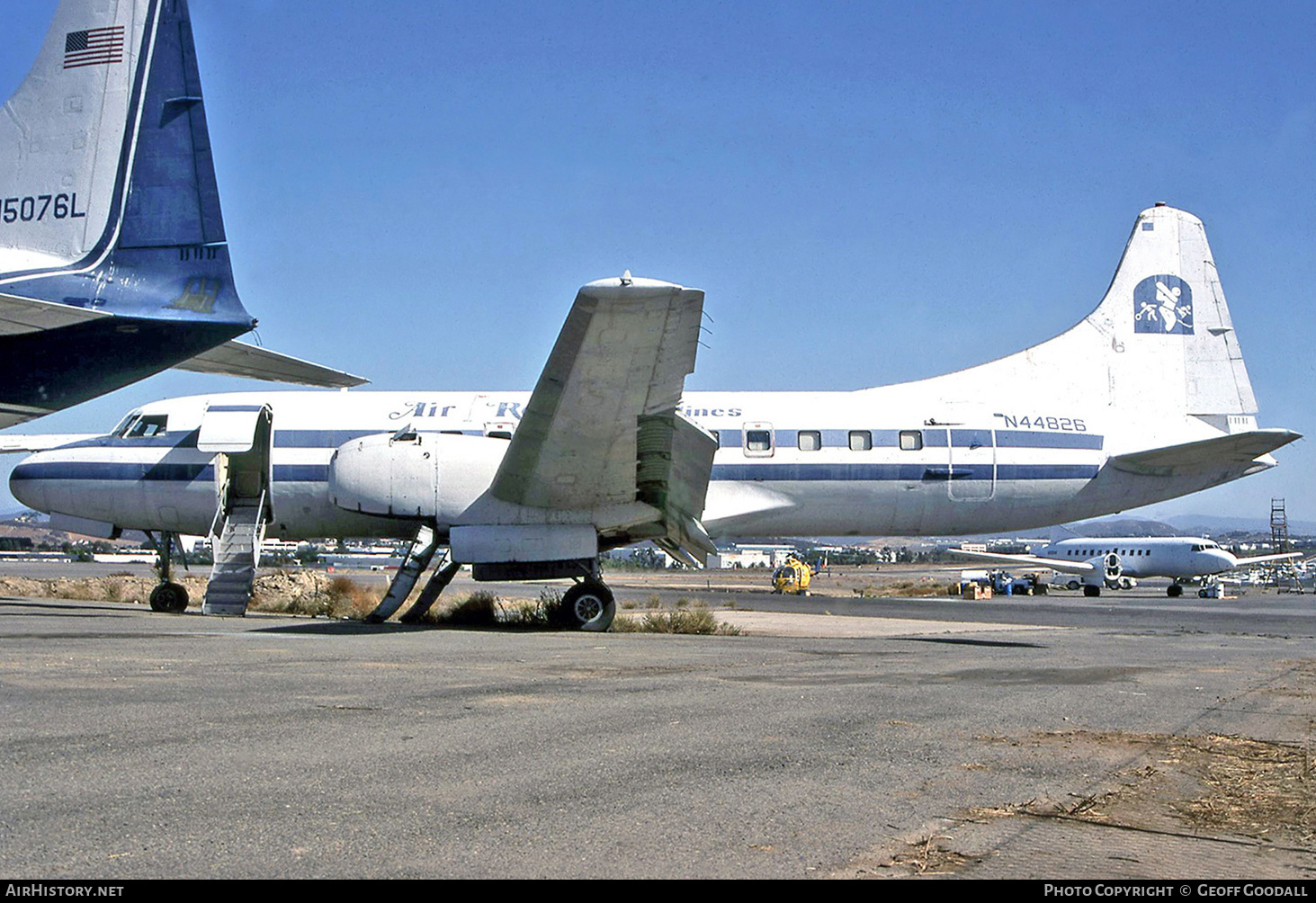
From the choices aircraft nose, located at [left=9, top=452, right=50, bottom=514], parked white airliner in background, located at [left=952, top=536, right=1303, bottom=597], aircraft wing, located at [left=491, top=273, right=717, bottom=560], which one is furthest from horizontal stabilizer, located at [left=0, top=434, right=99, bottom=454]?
parked white airliner in background, located at [left=952, top=536, right=1303, bottom=597]

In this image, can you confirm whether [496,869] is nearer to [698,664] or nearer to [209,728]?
[209,728]

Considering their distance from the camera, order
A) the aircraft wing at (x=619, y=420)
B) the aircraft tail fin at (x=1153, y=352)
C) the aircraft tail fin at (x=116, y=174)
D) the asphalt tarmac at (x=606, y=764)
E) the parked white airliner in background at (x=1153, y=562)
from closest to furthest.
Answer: the asphalt tarmac at (x=606, y=764), the aircraft wing at (x=619, y=420), the aircraft tail fin at (x=116, y=174), the aircraft tail fin at (x=1153, y=352), the parked white airliner in background at (x=1153, y=562)

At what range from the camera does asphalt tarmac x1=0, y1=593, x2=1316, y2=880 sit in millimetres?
4125

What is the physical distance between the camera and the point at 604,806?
16.1ft

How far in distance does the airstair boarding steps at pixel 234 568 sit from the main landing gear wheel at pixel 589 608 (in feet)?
19.0

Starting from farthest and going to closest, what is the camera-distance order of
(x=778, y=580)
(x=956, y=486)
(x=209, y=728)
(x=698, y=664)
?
1. (x=778, y=580)
2. (x=956, y=486)
3. (x=698, y=664)
4. (x=209, y=728)

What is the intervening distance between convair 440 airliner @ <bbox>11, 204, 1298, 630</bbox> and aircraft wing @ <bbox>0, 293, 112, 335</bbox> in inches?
152

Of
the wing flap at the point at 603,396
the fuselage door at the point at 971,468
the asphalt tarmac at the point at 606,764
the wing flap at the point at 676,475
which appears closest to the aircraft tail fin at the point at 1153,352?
the fuselage door at the point at 971,468

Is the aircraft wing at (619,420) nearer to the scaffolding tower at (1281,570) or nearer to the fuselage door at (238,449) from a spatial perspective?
the fuselage door at (238,449)

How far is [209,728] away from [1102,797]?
488cm

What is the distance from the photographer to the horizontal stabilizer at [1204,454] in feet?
61.2

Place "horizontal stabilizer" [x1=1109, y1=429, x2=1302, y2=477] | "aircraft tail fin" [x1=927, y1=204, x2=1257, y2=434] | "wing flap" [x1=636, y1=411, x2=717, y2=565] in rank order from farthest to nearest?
"aircraft tail fin" [x1=927, y1=204, x2=1257, y2=434] → "horizontal stabilizer" [x1=1109, y1=429, x2=1302, y2=477] → "wing flap" [x1=636, y1=411, x2=717, y2=565]

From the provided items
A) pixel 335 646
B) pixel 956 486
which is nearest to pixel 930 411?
pixel 956 486

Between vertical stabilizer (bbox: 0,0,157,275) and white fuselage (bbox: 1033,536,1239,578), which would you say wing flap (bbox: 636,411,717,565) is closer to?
vertical stabilizer (bbox: 0,0,157,275)
